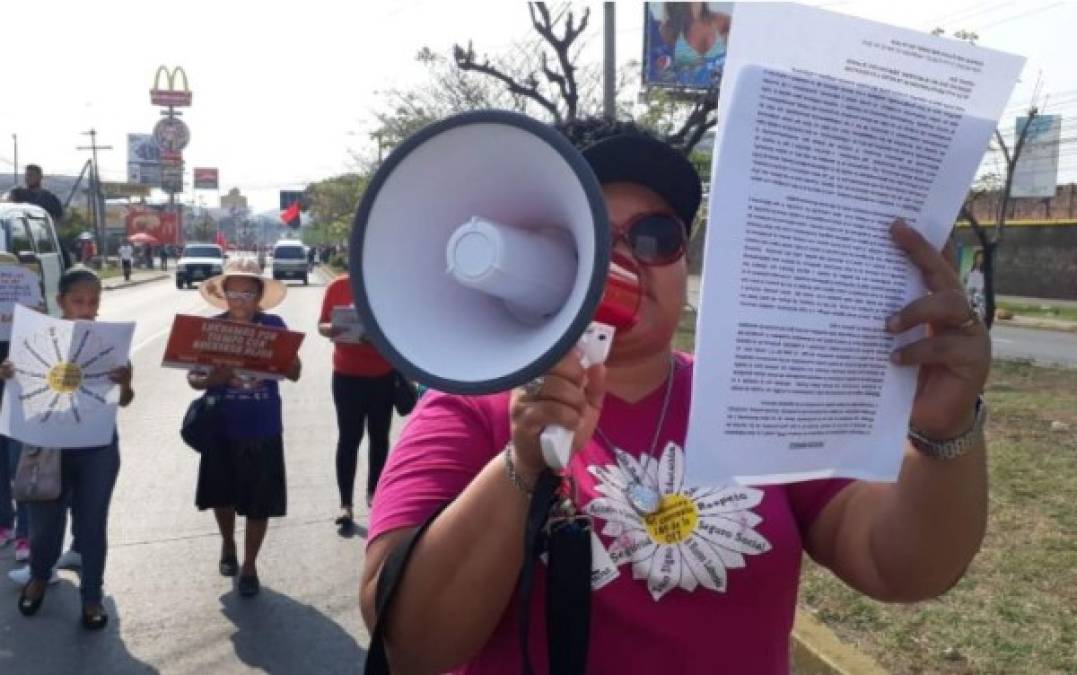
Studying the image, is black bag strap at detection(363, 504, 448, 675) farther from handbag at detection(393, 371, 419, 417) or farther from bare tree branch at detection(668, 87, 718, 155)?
bare tree branch at detection(668, 87, 718, 155)

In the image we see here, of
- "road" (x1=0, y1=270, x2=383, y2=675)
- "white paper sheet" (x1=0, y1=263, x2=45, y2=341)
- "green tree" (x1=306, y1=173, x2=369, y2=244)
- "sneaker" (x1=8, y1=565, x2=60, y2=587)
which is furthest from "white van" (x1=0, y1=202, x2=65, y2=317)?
"green tree" (x1=306, y1=173, x2=369, y2=244)

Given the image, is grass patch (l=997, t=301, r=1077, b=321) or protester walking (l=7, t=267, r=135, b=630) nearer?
protester walking (l=7, t=267, r=135, b=630)

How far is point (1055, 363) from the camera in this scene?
13.9 metres

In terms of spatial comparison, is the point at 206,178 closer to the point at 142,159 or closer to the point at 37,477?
the point at 142,159

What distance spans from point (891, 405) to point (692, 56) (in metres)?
29.5

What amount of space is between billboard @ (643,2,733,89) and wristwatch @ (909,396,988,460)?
26.0 metres

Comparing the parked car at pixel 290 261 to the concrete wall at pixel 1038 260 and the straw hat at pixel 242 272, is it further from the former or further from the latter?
the straw hat at pixel 242 272

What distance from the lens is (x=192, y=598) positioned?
184 inches

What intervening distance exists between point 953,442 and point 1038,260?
1314 inches

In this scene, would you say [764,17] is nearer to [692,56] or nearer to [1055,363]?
[1055,363]

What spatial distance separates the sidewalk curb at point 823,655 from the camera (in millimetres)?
3447

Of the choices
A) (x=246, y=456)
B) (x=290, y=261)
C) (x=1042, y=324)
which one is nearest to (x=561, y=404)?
(x=246, y=456)

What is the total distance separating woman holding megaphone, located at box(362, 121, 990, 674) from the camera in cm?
133

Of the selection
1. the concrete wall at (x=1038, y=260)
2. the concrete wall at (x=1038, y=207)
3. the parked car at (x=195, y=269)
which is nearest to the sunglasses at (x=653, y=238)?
the concrete wall at (x=1038, y=260)
